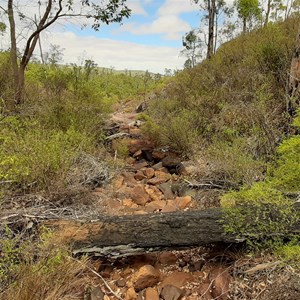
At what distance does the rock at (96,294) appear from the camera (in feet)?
8.25

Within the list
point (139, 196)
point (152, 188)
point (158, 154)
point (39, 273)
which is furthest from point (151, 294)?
point (158, 154)

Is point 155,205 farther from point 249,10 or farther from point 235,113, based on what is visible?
point 249,10

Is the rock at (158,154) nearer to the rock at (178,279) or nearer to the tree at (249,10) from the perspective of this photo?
the rock at (178,279)

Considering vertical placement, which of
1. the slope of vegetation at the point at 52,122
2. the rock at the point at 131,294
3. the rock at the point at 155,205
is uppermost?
the slope of vegetation at the point at 52,122

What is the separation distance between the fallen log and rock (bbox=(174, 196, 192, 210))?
3.51 ft

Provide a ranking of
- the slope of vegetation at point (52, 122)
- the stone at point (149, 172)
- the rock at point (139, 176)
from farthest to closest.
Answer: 1. the stone at point (149, 172)
2. the rock at point (139, 176)
3. the slope of vegetation at point (52, 122)

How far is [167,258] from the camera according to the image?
2.98 metres

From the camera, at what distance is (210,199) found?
4020 mm

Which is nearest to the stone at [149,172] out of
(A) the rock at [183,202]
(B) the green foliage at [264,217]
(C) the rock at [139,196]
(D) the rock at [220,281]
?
(C) the rock at [139,196]

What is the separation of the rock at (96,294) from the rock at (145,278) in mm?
334

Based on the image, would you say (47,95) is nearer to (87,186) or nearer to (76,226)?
(87,186)

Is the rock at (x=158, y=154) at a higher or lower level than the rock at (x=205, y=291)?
higher

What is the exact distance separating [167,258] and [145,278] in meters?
0.37

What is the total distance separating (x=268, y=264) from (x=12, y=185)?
9.97 feet
